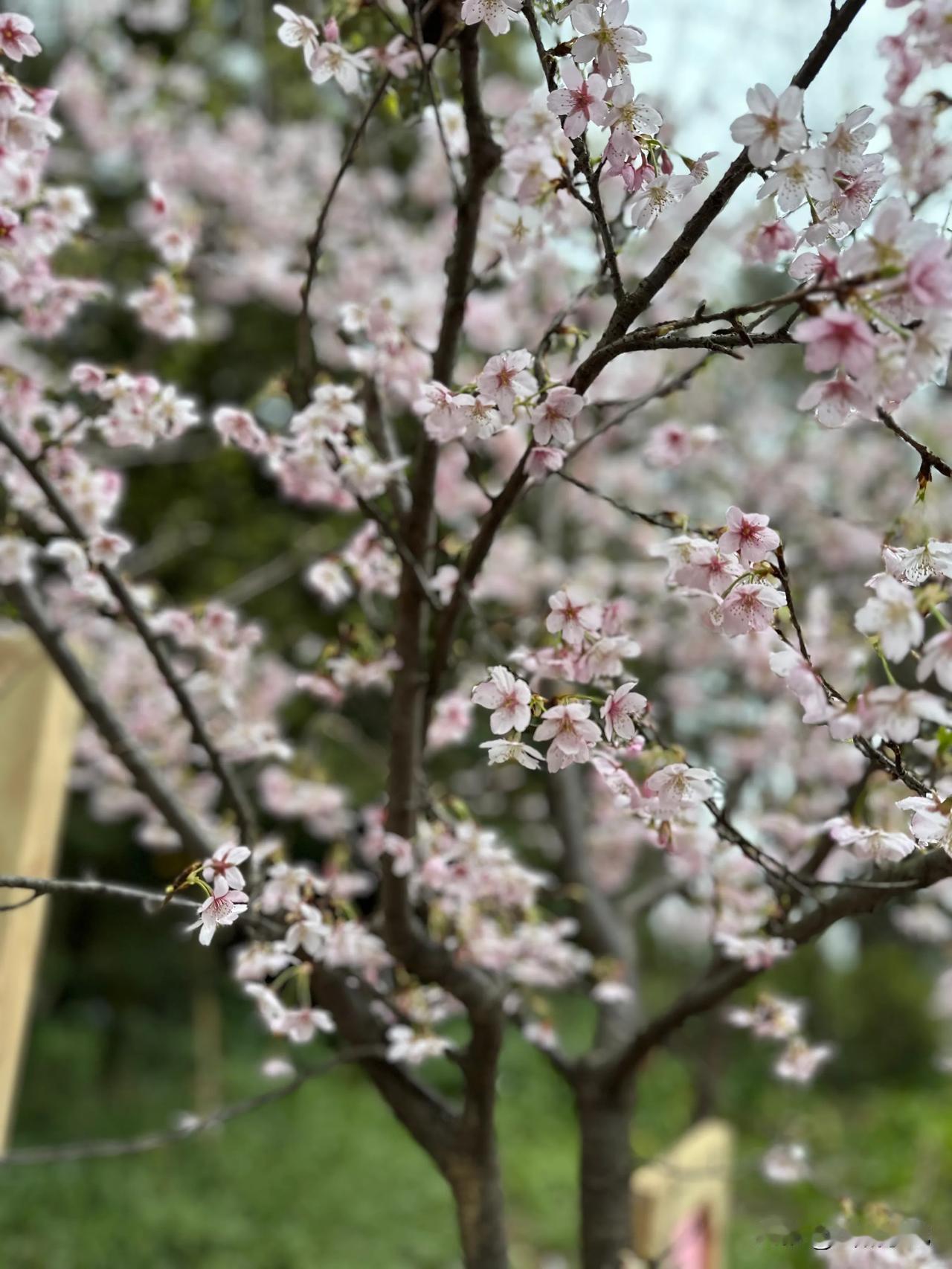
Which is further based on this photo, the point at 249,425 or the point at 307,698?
the point at 307,698

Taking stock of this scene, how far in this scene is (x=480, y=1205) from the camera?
1.53m

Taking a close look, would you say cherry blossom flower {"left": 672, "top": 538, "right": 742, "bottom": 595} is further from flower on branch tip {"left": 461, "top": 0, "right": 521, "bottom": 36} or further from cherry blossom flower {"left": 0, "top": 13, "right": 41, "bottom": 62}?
cherry blossom flower {"left": 0, "top": 13, "right": 41, "bottom": 62}

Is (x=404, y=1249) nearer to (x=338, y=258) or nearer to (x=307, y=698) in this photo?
(x=307, y=698)

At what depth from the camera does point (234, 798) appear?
5.00ft

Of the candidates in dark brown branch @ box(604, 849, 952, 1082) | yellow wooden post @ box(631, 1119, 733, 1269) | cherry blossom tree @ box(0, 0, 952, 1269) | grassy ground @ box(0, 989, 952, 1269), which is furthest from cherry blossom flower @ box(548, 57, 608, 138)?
grassy ground @ box(0, 989, 952, 1269)

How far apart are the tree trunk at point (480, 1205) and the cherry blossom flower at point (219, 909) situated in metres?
0.76

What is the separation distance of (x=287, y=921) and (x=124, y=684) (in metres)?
1.54

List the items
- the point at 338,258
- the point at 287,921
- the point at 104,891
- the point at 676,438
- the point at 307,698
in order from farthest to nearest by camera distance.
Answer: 1. the point at 307,698
2. the point at 338,258
3. the point at 676,438
4. the point at 287,921
5. the point at 104,891

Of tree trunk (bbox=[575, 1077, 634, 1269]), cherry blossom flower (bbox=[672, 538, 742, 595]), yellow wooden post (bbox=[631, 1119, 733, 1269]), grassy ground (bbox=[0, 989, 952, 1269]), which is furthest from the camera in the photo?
grassy ground (bbox=[0, 989, 952, 1269])

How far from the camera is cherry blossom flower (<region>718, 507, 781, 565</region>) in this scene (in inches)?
38.7

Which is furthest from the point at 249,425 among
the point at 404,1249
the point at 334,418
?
the point at 404,1249

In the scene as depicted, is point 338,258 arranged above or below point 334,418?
above

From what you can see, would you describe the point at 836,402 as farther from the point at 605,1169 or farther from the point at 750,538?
the point at 605,1169

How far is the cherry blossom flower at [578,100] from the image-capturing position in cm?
93
